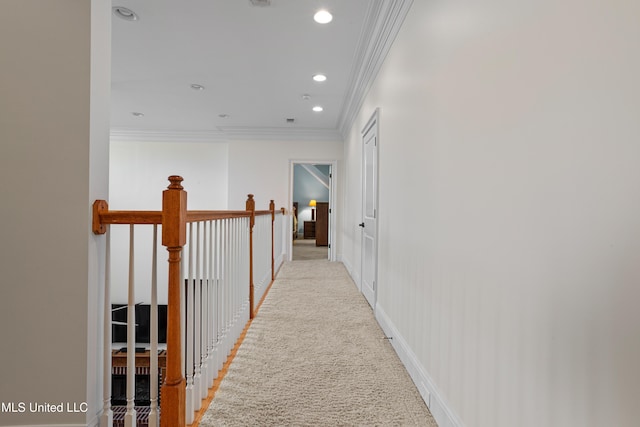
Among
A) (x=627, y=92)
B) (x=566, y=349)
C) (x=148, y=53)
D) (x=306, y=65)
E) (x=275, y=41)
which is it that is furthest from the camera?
(x=306, y=65)

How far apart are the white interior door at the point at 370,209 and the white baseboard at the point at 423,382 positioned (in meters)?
0.80

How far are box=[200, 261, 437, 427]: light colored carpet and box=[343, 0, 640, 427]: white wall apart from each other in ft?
0.77

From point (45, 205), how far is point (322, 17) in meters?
2.33

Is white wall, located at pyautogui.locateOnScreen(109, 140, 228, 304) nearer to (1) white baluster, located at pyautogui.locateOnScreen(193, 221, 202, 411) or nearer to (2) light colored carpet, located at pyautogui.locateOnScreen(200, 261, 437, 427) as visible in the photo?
(2) light colored carpet, located at pyautogui.locateOnScreen(200, 261, 437, 427)

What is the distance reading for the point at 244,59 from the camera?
11.6 feet

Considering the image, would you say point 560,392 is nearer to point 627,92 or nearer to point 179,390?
point 627,92

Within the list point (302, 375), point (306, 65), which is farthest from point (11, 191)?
point (306, 65)

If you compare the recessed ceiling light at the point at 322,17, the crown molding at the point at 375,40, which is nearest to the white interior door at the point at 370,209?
the crown molding at the point at 375,40

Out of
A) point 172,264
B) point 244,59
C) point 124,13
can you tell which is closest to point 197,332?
point 172,264

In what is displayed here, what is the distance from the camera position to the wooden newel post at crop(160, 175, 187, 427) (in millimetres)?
1319

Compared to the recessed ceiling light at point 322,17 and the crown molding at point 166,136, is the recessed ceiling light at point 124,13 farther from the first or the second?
the crown molding at point 166,136

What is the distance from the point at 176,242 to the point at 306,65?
→ 2.93 metres

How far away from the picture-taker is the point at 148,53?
11.3ft

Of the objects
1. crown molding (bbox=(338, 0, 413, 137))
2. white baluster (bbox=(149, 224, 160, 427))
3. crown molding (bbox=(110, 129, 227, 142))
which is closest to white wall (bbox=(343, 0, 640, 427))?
crown molding (bbox=(338, 0, 413, 137))
